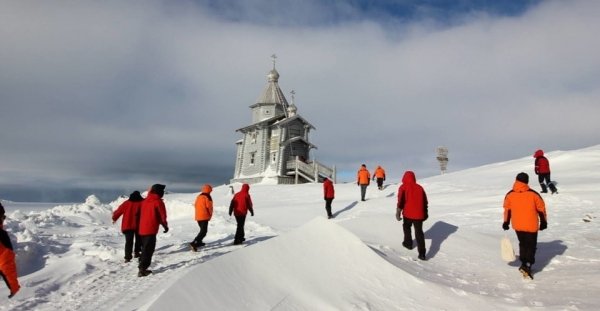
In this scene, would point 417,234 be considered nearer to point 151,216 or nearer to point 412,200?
point 412,200

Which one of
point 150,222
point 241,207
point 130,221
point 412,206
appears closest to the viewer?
point 150,222

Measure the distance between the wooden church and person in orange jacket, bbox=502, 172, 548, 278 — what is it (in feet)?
87.9

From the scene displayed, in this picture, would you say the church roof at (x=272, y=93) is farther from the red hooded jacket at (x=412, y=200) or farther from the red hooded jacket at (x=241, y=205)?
the red hooded jacket at (x=412, y=200)

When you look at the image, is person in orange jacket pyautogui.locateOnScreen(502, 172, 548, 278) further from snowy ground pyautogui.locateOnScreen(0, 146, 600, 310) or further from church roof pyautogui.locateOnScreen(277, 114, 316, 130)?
church roof pyautogui.locateOnScreen(277, 114, 316, 130)

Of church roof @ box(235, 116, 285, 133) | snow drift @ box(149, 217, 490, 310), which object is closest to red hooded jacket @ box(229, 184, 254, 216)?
snow drift @ box(149, 217, 490, 310)

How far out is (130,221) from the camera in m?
8.16

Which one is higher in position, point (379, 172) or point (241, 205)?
point (379, 172)

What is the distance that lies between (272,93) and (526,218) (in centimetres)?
3712

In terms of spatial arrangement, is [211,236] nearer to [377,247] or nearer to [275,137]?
[377,247]

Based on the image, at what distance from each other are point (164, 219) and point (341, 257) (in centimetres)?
338

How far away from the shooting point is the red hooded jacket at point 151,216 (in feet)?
22.4

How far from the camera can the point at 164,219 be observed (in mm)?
7039

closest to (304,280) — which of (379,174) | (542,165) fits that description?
(542,165)

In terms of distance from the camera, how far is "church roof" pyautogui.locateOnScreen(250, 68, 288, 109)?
41.3m
